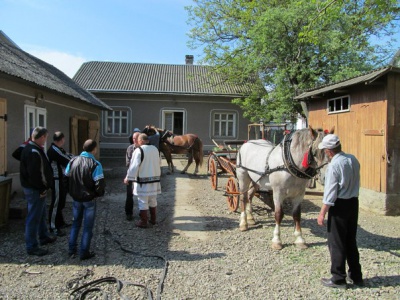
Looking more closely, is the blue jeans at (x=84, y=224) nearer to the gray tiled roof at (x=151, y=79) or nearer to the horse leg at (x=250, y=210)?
the horse leg at (x=250, y=210)

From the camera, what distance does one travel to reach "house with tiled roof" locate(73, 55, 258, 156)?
61.4 feet

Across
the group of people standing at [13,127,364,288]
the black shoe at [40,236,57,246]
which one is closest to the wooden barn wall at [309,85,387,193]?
the group of people standing at [13,127,364,288]

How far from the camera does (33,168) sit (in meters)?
4.18

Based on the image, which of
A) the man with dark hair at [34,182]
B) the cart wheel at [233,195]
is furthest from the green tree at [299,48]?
the man with dark hair at [34,182]

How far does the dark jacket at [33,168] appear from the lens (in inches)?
165

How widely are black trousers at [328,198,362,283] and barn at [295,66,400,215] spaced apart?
12.6 feet

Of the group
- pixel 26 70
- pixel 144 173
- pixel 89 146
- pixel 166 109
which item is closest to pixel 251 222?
pixel 144 173

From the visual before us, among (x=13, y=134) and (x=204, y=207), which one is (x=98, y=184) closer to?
(x=204, y=207)

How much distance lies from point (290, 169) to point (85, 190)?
9.16 ft

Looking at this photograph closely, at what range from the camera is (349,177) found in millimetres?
3408

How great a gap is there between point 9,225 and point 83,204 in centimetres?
223

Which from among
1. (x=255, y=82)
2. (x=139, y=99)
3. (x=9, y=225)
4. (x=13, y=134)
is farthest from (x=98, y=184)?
(x=139, y=99)

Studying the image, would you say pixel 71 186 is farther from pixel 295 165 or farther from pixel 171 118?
pixel 171 118

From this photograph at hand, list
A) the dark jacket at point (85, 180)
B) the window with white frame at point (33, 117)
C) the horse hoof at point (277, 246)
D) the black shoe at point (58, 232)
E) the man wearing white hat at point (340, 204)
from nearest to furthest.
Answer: the man wearing white hat at point (340, 204)
the dark jacket at point (85, 180)
the horse hoof at point (277, 246)
the black shoe at point (58, 232)
the window with white frame at point (33, 117)
